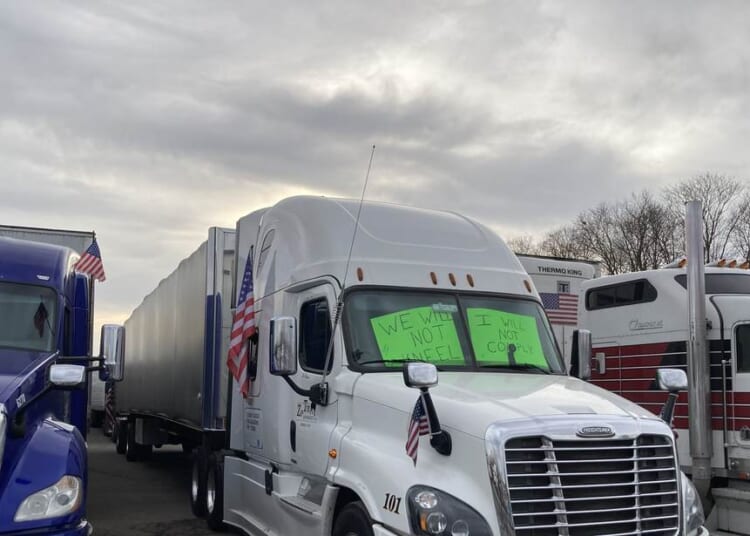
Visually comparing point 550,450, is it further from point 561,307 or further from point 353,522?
point 561,307

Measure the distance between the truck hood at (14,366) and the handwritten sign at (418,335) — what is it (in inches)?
110

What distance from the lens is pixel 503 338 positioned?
6125 mm

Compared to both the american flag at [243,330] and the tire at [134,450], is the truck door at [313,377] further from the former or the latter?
the tire at [134,450]

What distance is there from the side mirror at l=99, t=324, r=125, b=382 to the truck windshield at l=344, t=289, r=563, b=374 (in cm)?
202

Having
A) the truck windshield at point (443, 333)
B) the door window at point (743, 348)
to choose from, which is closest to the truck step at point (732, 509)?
the door window at point (743, 348)

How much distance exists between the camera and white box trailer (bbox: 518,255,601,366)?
1371 centimetres

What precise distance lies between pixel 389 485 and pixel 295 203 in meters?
3.41

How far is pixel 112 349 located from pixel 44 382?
74 cm

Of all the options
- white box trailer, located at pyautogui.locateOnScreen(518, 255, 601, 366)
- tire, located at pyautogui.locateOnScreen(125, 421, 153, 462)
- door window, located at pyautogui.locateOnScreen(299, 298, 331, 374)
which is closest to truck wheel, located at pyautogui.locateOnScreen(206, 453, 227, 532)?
door window, located at pyautogui.locateOnScreen(299, 298, 331, 374)

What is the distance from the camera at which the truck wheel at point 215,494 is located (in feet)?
29.2

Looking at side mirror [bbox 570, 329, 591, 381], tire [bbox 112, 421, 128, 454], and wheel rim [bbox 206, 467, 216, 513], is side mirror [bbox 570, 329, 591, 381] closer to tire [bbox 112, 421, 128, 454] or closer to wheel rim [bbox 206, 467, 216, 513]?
wheel rim [bbox 206, 467, 216, 513]

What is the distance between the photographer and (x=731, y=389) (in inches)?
365

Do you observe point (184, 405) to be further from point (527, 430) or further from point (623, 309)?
point (527, 430)

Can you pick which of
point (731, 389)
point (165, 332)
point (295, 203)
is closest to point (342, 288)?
point (295, 203)
